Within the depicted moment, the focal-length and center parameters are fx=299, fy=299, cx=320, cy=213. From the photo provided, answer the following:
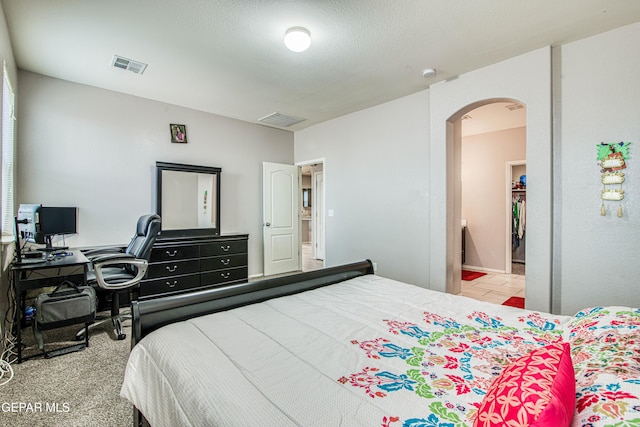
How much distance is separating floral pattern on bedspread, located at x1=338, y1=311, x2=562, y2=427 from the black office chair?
8.01 ft

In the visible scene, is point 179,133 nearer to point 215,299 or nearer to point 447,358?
point 215,299

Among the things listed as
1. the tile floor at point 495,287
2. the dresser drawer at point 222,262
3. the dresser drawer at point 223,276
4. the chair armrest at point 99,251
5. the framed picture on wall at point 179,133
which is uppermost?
the framed picture on wall at point 179,133

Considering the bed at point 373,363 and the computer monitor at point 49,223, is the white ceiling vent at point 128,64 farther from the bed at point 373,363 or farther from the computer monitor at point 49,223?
the bed at point 373,363

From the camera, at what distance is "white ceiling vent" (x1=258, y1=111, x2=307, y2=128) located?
4.83 metres

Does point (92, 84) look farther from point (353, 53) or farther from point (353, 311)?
point (353, 311)

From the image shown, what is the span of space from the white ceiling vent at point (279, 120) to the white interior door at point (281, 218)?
0.71m

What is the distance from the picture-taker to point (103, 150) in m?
3.77

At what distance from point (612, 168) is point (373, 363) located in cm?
283

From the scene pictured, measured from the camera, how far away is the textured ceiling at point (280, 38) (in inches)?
88.2

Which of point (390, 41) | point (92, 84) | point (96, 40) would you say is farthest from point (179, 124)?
point (390, 41)

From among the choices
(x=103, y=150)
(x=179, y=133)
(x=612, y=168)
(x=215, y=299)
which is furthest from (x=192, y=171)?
(x=612, y=168)

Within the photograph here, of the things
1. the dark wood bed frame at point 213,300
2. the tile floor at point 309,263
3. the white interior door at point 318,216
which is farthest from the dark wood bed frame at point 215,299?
the white interior door at point 318,216

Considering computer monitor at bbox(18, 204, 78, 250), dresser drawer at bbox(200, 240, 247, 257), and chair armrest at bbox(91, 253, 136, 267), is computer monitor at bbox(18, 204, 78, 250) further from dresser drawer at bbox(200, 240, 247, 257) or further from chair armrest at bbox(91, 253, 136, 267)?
dresser drawer at bbox(200, 240, 247, 257)

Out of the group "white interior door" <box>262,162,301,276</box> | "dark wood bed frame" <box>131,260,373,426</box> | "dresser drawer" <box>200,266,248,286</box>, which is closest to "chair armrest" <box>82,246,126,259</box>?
"dresser drawer" <box>200,266,248,286</box>
